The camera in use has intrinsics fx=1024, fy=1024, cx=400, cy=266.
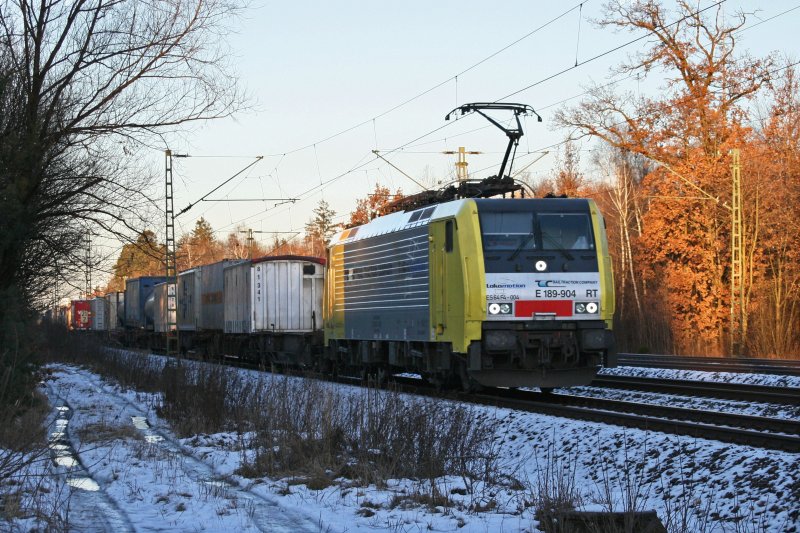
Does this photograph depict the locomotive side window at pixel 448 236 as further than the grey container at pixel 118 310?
No

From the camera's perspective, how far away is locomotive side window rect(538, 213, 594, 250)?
53.6ft

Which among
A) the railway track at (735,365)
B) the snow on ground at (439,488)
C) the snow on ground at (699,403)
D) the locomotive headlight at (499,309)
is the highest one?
the locomotive headlight at (499,309)

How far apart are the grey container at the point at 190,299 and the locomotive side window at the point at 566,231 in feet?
89.1

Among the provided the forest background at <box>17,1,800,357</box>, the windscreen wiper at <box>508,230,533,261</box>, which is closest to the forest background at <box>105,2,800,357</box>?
the forest background at <box>17,1,800,357</box>

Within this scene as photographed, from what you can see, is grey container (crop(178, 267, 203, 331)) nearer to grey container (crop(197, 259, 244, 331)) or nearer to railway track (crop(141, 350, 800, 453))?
grey container (crop(197, 259, 244, 331))

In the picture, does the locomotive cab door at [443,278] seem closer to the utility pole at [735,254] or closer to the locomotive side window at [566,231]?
the locomotive side window at [566,231]

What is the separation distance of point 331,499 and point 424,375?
424 inches

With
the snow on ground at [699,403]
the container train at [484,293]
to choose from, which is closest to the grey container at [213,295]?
the container train at [484,293]

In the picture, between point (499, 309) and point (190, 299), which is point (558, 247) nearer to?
point (499, 309)

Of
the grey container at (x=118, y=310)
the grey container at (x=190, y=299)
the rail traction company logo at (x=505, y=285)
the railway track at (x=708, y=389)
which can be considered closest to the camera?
the railway track at (x=708, y=389)

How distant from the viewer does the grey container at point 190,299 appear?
42.0m

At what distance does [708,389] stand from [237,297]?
60.7 feet

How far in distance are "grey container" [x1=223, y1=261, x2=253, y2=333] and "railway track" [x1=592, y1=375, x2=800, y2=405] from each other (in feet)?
43.1

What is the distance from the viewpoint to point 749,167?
121ft
